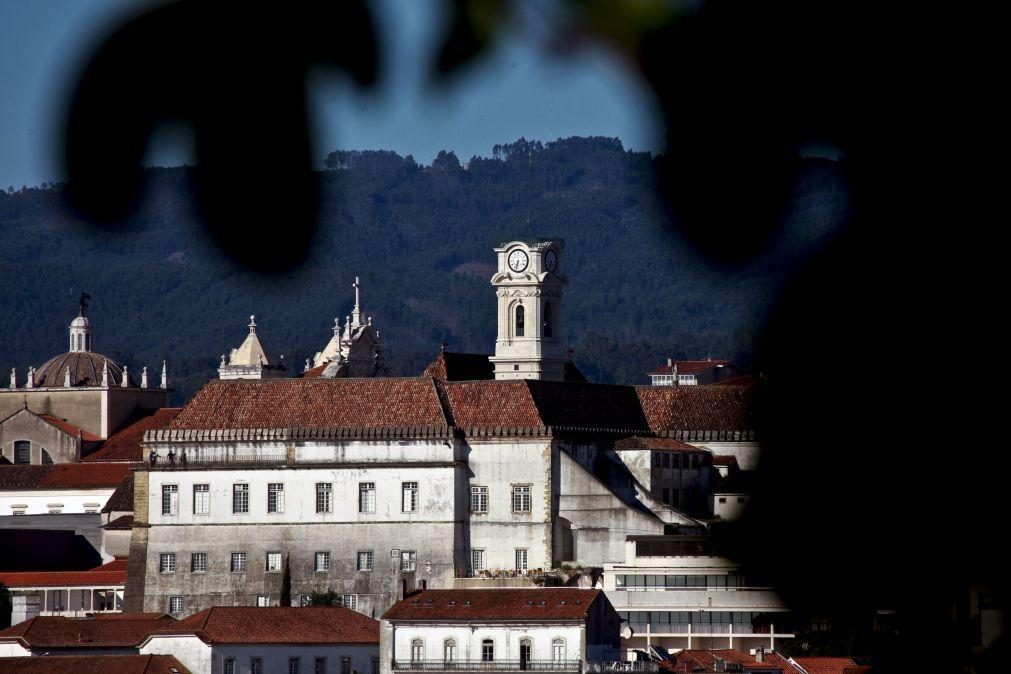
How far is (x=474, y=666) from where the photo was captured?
237 feet

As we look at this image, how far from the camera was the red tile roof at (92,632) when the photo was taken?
74125 mm

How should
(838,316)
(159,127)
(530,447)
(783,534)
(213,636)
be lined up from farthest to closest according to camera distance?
(530,447) → (213,636) → (783,534) → (838,316) → (159,127)

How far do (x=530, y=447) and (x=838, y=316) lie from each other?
73078 millimetres

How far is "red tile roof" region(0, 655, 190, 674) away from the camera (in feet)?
229

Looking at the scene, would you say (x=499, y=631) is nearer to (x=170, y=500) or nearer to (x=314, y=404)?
(x=314, y=404)

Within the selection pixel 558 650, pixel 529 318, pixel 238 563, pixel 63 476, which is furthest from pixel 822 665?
pixel 63 476

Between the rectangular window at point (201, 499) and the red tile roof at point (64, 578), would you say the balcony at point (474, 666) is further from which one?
the red tile roof at point (64, 578)

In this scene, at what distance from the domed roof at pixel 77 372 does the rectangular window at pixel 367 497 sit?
137 feet

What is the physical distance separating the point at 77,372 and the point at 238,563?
139ft

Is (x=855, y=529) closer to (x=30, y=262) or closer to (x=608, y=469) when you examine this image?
(x=30, y=262)

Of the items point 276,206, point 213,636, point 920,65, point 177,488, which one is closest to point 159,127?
point 276,206

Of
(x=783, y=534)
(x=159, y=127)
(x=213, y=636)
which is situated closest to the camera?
(x=159, y=127)

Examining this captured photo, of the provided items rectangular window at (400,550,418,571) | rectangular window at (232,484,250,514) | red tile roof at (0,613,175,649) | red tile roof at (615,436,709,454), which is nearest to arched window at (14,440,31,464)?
red tile roof at (0,613,175,649)

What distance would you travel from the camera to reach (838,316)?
4312 mm
